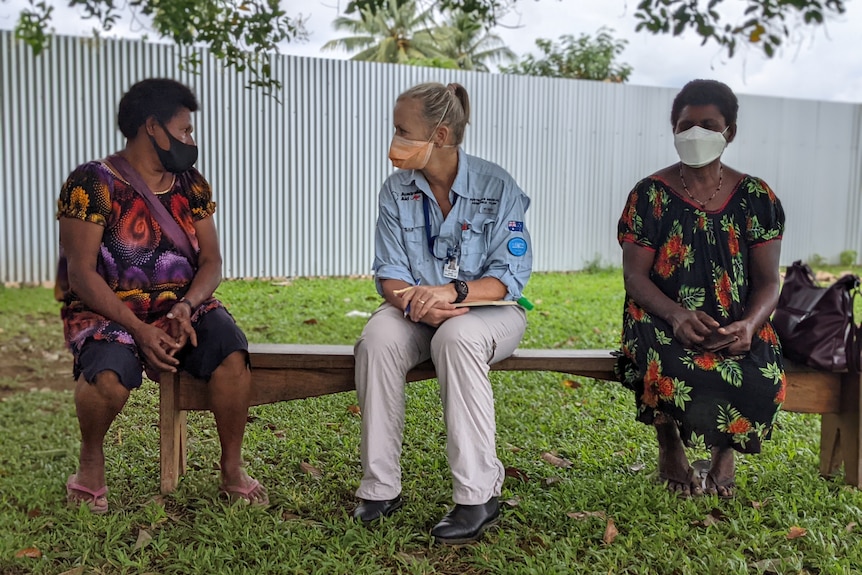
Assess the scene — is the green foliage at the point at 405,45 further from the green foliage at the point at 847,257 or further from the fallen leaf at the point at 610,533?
the fallen leaf at the point at 610,533

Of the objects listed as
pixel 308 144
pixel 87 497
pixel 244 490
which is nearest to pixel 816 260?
pixel 308 144

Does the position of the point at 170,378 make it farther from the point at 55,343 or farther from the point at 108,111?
the point at 108,111

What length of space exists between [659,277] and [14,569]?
2380 mm

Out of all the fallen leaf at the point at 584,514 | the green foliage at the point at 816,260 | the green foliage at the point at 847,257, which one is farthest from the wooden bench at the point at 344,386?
the green foliage at the point at 847,257

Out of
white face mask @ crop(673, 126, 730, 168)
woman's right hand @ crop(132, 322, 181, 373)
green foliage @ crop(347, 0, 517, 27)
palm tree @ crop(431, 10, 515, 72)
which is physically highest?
palm tree @ crop(431, 10, 515, 72)

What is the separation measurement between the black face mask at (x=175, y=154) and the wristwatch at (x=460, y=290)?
42.9 inches

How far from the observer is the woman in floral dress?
2936 mm

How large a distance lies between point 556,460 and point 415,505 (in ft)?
2.73

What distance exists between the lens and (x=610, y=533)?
8.90ft

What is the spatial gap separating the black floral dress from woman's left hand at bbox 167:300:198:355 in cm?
160

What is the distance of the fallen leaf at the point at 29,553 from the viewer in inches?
101

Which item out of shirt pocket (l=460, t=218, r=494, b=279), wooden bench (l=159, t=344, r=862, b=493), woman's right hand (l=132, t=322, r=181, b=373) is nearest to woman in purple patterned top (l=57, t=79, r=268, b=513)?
woman's right hand (l=132, t=322, r=181, b=373)

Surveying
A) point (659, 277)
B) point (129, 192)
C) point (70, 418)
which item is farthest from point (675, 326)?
point (70, 418)

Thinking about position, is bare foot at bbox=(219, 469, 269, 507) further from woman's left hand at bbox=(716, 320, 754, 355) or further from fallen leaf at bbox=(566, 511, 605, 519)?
woman's left hand at bbox=(716, 320, 754, 355)
